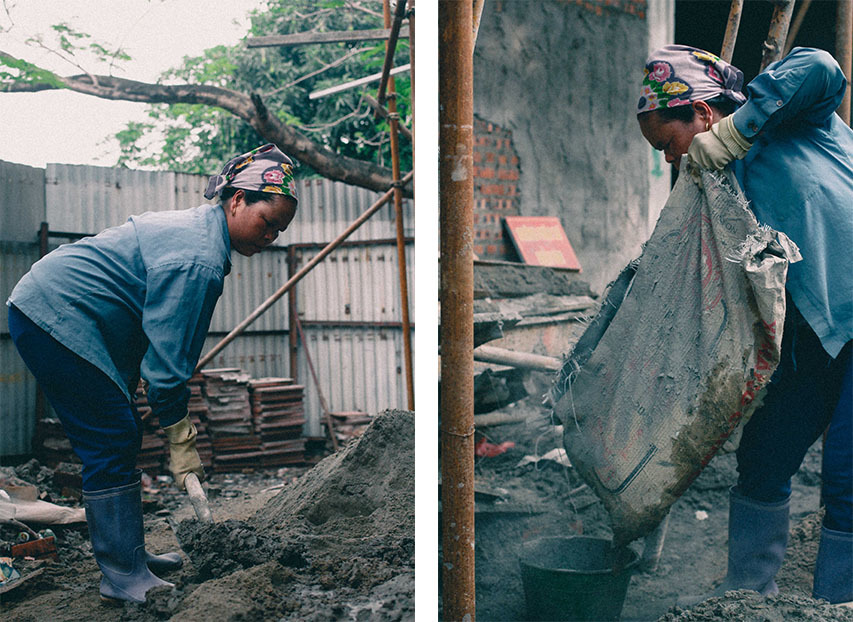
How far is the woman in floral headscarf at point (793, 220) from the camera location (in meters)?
2.14

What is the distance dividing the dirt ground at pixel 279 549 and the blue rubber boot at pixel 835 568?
143 centimetres

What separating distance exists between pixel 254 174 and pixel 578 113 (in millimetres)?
3505

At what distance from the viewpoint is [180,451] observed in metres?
2.23

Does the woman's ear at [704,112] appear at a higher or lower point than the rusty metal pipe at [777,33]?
lower

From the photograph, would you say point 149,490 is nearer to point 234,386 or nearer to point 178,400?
point 178,400

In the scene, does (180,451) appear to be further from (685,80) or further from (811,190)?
(811,190)

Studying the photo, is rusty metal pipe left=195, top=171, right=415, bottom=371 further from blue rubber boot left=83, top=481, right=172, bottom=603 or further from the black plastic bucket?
the black plastic bucket

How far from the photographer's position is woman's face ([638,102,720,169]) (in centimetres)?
239

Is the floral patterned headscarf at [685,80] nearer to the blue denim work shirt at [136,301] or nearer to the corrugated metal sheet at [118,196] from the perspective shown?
the corrugated metal sheet at [118,196]

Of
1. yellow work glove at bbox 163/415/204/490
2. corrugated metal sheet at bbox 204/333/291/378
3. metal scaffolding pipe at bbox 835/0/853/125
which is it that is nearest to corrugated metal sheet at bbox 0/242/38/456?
yellow work glove at bbox 163/415/204/490

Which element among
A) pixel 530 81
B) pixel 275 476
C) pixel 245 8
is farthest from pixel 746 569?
pixel 530 81

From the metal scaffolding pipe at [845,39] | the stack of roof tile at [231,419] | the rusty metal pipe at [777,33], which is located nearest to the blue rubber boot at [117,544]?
the stack of roof tile at [231,419]

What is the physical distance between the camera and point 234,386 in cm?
276

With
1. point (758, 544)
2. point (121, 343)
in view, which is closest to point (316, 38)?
point (121, 343)
